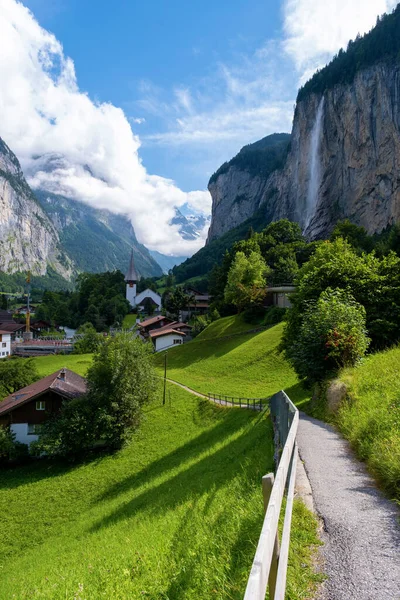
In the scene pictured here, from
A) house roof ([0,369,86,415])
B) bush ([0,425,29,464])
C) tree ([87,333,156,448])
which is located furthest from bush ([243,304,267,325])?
bush ([0,425,29,464])

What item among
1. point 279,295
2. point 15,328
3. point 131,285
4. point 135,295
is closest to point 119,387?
point 279,295

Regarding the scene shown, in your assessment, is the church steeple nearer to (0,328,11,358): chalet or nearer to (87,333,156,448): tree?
(0,328,11,358): chalet

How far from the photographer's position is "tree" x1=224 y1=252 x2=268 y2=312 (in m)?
63.0

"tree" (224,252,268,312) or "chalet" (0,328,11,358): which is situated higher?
"tree" (224,252,268,312)

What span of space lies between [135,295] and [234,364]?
287ft

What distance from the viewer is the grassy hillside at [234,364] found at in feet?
125

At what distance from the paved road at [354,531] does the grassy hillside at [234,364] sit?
1785 centimetres

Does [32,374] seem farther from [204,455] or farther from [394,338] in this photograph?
[394,338]

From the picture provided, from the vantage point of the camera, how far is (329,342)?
660 inches

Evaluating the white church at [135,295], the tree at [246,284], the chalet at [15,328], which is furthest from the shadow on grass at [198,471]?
the white church at [135,295]

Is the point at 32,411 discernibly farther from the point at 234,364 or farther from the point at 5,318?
the point at 5,318

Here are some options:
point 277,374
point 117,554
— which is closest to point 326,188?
point 277,374

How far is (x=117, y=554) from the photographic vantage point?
959cm

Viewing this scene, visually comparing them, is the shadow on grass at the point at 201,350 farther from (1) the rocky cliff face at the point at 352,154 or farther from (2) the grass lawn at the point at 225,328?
(1) the rocky cliff face at the point at 352,154
